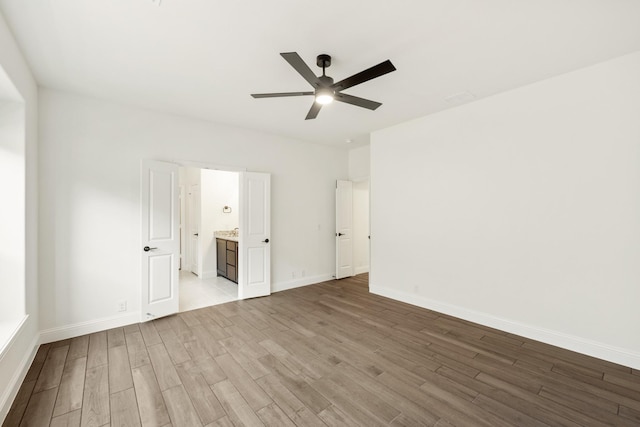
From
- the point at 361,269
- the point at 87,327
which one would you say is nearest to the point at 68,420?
the point at 87,327

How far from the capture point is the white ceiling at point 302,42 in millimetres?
2066

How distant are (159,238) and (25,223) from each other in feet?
4.53

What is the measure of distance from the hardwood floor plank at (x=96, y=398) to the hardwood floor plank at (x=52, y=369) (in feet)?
0.77

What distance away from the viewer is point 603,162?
2.84 metres

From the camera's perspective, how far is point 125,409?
2123mm

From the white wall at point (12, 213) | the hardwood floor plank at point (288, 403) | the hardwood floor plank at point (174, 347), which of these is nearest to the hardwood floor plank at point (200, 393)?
the hardwood floor plank at point (174, 347)

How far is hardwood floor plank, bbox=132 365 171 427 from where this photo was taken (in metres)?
2.02

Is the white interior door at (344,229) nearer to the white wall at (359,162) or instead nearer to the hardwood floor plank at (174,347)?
the white wall at (359,162)

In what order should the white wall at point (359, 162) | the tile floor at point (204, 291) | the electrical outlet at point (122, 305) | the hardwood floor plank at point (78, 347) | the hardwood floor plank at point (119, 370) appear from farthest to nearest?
the white wall at point (359, 162) → the tile floor at point (204, 291) → the electrical outlet at point (122, 305) → the hardwood floor plank at point (78, 347) → the hardwood floor plank at point (119, 370)

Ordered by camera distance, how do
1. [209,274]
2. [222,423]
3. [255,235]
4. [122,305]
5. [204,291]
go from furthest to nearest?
[209,274], [204,291], [255,235], [122,305], [222,423]

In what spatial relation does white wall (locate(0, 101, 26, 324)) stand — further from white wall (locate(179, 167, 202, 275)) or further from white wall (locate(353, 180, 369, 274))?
white wall (locate(353, 180, 369, 274))

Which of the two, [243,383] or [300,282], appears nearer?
[243,383]

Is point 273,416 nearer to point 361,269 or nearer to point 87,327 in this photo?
point 87,327

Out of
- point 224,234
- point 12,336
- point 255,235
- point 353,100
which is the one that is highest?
point 353,100
